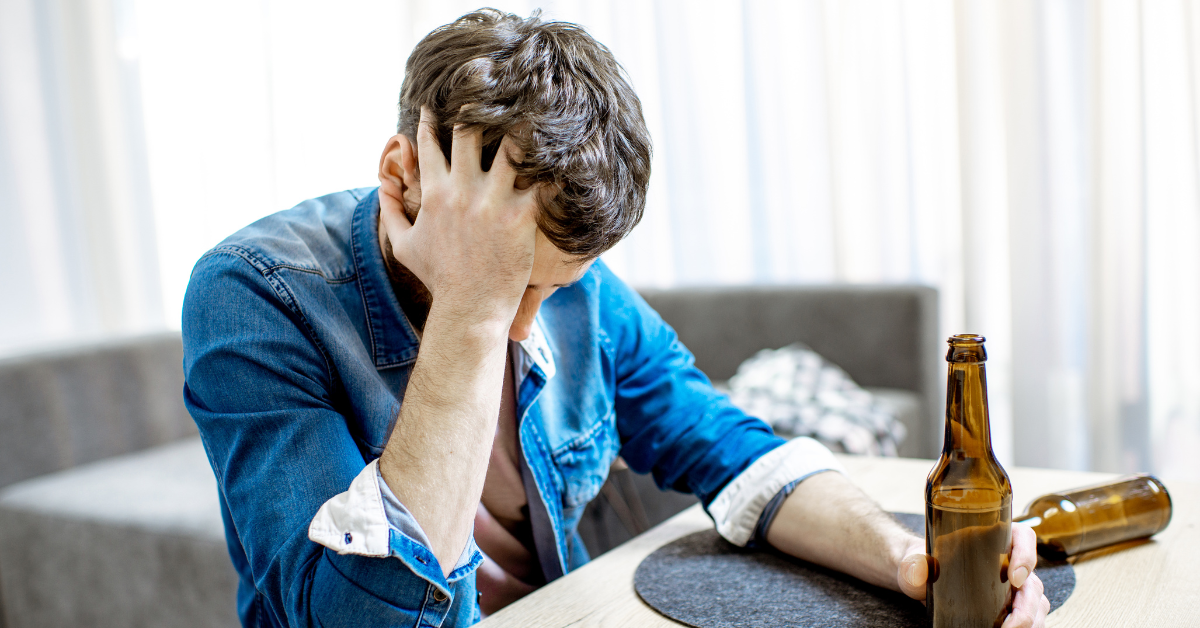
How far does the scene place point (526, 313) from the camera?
87cm

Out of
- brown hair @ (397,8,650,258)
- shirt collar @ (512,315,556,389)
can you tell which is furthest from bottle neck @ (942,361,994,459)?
shirt collar @ (512,315,556,389)

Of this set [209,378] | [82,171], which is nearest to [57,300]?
[82,171]

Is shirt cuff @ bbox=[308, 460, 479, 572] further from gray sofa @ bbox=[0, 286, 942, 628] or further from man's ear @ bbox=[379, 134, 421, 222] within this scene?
gray sofa @ bbox=[0, 286, 942, 628]

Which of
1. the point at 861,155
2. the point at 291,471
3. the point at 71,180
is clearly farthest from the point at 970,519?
the point at 71,180

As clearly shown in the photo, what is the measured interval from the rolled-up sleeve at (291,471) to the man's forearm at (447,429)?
0.02 meters

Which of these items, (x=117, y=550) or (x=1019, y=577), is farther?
(x=117, y=550)

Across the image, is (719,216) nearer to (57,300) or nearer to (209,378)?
(209,378)

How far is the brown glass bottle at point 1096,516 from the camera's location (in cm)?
79

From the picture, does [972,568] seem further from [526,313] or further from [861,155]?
[861,155]

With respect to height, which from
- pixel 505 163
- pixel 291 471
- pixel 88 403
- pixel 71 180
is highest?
pixel 71 180

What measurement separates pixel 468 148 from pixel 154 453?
2.00m

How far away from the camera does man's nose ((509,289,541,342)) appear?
874 millimetres

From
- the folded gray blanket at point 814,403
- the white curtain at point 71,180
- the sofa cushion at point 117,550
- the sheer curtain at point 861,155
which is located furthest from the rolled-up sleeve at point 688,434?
the white curtain at point 71,180

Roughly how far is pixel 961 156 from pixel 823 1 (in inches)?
25.1
